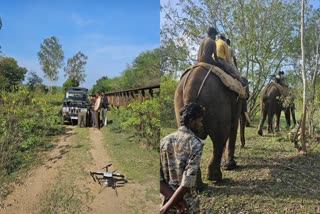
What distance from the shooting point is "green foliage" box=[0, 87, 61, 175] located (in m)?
3.20

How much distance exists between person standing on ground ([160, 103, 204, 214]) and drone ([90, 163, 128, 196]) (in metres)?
1.32

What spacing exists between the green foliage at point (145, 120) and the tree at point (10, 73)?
3.67ft

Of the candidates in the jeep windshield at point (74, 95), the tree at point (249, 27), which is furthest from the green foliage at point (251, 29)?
the jeep windshield at point (74, 95)

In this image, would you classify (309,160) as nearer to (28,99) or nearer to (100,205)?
(100,205)

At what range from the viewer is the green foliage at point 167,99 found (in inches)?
93.5

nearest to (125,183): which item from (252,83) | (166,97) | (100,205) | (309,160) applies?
(100,205)

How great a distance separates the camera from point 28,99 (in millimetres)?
3896

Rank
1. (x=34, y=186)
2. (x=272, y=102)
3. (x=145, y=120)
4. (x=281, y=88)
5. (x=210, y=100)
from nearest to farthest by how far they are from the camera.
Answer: (x=210, y=100) < (x=34, y=186) < (x=145, y=120) < (x=281, y=88) < (x=272, y=102)

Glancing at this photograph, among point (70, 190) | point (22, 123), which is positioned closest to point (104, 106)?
point (22, 123)

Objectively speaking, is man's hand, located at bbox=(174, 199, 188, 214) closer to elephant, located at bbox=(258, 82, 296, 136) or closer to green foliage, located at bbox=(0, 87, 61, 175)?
green foliage, located at bbox=(0, 87, 61, 175)

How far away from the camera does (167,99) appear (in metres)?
2.42

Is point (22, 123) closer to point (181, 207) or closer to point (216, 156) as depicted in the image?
point (216, 156)

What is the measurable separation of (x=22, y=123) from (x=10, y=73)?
109cm

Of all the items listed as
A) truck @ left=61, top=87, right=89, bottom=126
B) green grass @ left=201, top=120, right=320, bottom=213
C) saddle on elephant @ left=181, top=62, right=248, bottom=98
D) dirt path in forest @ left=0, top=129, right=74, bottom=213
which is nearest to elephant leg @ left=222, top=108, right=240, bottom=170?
green grass @ left=201, top=120, right=320, bottom=213
